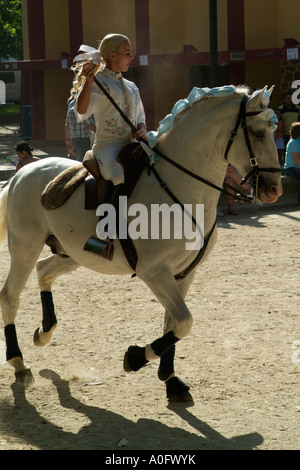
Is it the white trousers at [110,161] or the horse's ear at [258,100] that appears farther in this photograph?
the white trousers at [110,161]

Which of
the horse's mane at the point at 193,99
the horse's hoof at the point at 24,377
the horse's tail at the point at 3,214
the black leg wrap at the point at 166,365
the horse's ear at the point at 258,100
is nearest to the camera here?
the horse's ear at the point at 258,100

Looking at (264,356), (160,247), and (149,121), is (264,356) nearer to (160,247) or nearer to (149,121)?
(160,247)

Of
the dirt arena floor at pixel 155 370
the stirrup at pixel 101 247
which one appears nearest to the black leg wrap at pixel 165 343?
the dirt arena floor at pixel 155 370

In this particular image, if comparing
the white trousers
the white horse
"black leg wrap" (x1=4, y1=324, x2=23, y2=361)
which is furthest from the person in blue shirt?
"black leg wrap" (x1=4, y1=324, x2=23, y2=361)

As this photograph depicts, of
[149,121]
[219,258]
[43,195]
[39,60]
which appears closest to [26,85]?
[39,60]

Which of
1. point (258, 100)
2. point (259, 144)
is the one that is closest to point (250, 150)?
point (259, 144)

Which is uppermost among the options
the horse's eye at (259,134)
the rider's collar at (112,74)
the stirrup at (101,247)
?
the rider's collar at (112,74)

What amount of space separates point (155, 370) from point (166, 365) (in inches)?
22.9

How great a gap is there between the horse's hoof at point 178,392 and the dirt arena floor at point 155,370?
0.23ft

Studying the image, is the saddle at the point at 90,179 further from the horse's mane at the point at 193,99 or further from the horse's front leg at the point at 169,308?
the horse's front leg at the point at 169,308

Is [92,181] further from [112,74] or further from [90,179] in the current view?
[112,74]

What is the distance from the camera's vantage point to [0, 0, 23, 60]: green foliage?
3281 centimetres

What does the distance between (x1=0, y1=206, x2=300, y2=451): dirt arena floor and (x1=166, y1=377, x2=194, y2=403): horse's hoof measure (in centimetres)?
7

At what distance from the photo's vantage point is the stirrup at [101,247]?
600 cm
